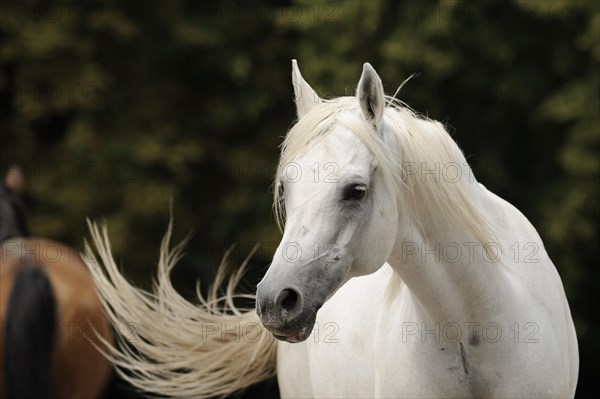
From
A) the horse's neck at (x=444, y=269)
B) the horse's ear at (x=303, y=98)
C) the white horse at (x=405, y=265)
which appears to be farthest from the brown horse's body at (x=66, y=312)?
the horse's neck at (x=444, y=269)

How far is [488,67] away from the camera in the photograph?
1180 centimetres

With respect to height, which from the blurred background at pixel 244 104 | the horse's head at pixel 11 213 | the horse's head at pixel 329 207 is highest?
the blurred background at pixel 244 104

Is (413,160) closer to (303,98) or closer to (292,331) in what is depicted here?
(303,98)

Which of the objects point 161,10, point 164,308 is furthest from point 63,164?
point 164,308

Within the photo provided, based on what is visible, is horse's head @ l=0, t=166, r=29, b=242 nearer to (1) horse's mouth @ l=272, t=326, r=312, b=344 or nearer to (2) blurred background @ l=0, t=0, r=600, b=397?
(1) horse's mouth @ l=272, t=326, r=312, b=344

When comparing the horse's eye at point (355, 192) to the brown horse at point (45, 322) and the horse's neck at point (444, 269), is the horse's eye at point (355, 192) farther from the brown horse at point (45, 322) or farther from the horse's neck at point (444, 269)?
the brown horse at point (45, 322)

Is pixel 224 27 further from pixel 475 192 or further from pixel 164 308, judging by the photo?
pixel 475 192

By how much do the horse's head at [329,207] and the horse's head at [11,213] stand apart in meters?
3.69

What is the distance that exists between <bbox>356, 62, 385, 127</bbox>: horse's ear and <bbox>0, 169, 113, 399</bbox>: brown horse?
3.17 metres

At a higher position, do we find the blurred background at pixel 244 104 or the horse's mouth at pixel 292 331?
the blurred background at pixel 244 104

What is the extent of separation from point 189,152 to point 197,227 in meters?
0.97

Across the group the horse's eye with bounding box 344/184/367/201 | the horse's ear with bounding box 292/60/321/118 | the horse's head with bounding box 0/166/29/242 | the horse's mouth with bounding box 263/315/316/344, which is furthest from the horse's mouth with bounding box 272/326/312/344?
the horse's head with bounding box 0/166/29/242

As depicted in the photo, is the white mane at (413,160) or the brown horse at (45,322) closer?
the white mane at (413,160)

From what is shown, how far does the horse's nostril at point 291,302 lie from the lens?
3.20 m
